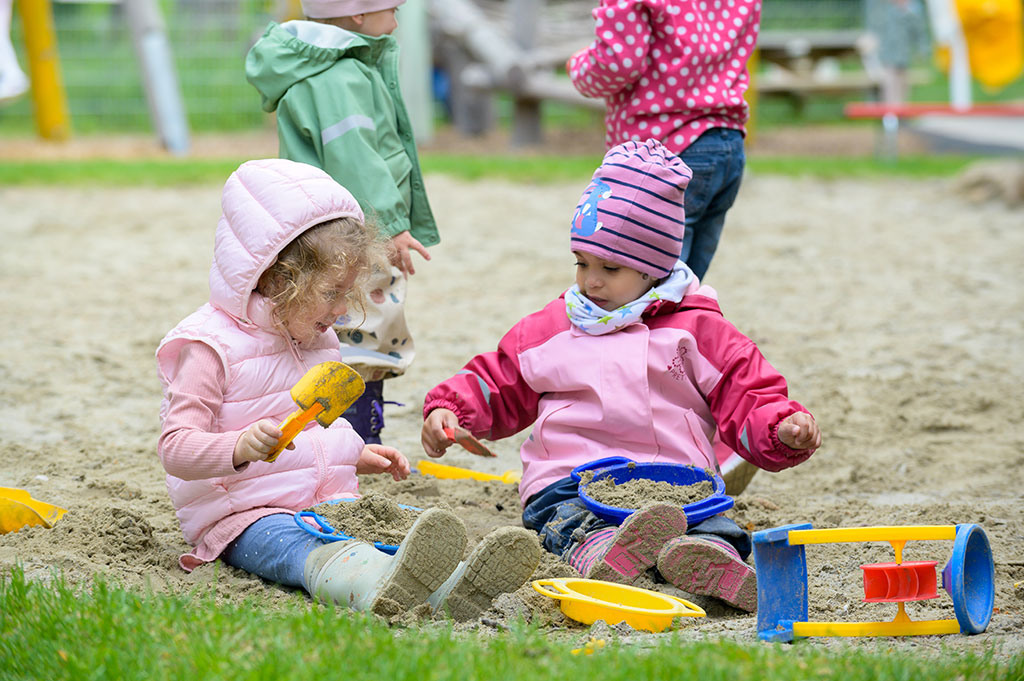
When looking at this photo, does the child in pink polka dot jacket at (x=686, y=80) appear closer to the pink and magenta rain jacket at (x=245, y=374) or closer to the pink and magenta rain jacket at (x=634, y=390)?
the pink and magenta rain jacket at (x=634, y=390)

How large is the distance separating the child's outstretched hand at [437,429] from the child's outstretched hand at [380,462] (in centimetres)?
13

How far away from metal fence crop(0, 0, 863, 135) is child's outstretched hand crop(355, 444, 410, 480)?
41.0 feet

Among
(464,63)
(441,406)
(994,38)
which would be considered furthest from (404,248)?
(464,63)

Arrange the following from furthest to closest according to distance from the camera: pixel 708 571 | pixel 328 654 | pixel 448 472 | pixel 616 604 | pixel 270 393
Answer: pixel 448 472 < pixel 270 393 < pixel 708 571 < pixel 616 604 < pixel 328 654

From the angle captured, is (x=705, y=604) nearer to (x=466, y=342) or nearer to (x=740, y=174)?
(x=740, y=174)

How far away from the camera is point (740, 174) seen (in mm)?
3766

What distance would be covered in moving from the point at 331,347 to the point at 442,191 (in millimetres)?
6213

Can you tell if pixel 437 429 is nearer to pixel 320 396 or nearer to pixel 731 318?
pixel 320 396

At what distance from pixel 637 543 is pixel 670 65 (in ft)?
5.51

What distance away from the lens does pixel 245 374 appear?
8.82 ft

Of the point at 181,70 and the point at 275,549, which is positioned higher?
the point at 275,549

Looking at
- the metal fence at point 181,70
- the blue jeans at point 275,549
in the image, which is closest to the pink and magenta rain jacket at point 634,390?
the blue jeans at point 275,549

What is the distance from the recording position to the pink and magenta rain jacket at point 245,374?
258cm

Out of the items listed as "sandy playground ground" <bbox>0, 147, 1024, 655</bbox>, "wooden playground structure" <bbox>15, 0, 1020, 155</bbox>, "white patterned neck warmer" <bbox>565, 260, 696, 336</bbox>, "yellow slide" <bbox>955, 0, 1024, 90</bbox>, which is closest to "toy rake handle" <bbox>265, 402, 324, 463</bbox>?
"sandy playground ground" <bbox>0, 147, 1024, 655</bbox>
